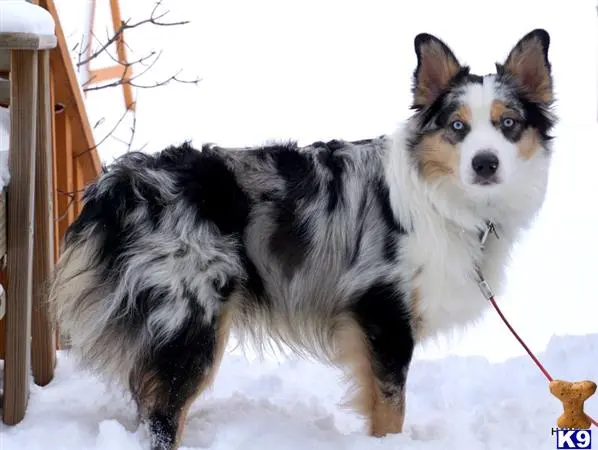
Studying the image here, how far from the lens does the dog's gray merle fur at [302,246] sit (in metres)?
2.94

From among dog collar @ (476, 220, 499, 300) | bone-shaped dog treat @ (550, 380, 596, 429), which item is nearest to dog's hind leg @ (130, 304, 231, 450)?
dog collar @ (476, 220, 499, 300)

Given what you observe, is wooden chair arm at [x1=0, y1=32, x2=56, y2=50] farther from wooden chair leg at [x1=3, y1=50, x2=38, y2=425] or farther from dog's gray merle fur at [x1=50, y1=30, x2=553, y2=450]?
dog's gray merle fur at [x1=50, y1=30, x2=553, y2=450]

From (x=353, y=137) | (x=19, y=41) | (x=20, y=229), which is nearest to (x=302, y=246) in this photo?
(x=20, y=229)

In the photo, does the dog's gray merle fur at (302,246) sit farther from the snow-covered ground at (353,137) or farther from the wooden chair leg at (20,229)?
the snow-covered ground at (353,137)

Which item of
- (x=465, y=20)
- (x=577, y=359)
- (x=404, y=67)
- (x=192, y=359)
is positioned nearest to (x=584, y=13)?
(x=465, y=20)

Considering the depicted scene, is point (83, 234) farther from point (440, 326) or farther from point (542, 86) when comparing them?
point (542, 86)

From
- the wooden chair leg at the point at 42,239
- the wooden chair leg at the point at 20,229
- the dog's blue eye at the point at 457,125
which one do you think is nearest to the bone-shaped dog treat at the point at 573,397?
the dog's blue eye at the point at 457,125

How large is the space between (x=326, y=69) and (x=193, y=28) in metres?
1.97

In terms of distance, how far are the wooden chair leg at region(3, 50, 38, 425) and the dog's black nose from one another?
165cm

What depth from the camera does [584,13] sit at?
1085 cm

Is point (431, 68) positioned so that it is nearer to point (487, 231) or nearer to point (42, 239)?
point (487, 231)

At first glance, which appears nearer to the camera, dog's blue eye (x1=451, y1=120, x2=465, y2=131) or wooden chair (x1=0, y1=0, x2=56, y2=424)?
wooden chair (x1=0, y1=0, x2=56, y2=424)

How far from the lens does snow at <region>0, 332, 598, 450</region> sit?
2996 mm

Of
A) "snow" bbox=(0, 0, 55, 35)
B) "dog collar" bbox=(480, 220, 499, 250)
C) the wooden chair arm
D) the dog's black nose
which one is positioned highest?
"snow" bbox=(0, 0, 55, 35)
